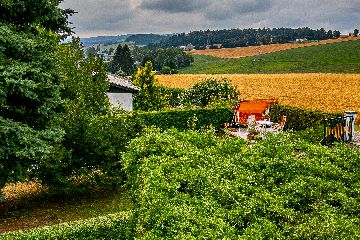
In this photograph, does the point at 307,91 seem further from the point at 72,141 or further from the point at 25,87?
the point at 25,87

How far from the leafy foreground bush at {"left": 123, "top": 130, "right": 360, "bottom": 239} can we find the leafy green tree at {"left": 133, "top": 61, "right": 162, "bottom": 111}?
2268 cm

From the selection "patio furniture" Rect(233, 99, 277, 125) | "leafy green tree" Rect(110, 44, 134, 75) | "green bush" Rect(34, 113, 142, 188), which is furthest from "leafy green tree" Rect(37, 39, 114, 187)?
"leafy green tree" Rect(110, 44, 134, 75)

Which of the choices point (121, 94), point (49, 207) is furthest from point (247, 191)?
point (121, 94)

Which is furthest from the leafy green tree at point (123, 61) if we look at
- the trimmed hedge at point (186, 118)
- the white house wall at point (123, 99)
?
the trimmed hedge at point (186, 118)

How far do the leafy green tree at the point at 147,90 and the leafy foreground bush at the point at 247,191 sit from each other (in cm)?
2268

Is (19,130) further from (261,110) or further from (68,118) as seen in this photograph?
(261,110)

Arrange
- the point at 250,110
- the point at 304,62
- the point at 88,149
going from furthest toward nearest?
1. the point at 304,62
2. the point at 250,110
3. the point at 88,149

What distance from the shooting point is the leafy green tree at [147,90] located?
31.4 m

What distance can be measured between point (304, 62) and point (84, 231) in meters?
80.3

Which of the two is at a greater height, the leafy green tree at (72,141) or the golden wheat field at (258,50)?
the golden wheat field at (258,50)

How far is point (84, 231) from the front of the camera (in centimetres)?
980

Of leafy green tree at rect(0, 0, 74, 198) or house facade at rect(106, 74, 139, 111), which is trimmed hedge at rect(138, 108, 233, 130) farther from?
leafy green tree at rect(0, 0, 74, 198)

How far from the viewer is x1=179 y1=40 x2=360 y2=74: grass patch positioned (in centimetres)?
7407

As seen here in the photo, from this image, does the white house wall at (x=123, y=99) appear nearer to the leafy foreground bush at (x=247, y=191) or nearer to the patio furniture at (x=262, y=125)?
the patio furniture at (x=262, y=125)
